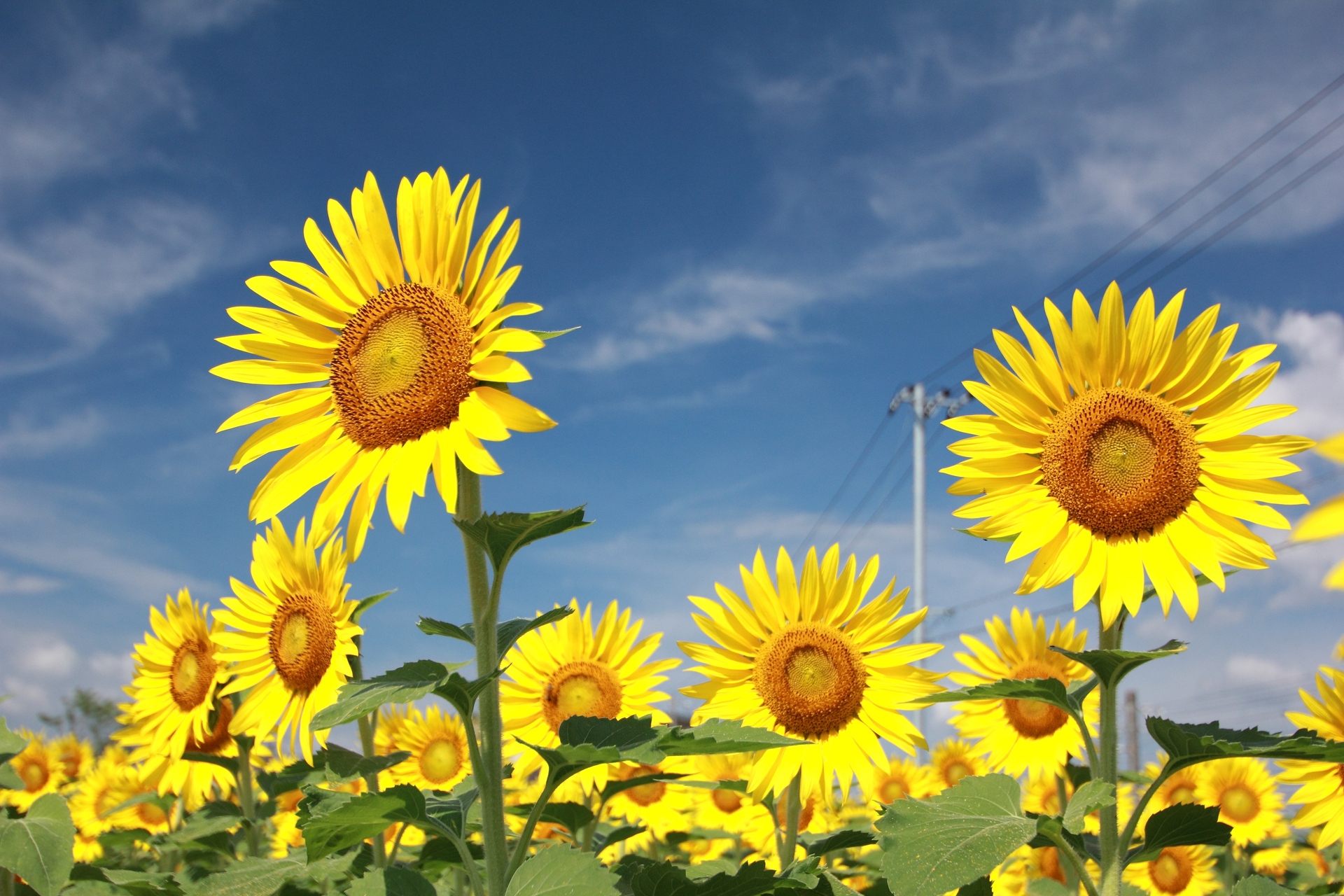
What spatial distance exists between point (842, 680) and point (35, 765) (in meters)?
8.31

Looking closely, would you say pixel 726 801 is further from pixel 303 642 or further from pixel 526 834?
pixel 526 834

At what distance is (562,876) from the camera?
257 centimetres

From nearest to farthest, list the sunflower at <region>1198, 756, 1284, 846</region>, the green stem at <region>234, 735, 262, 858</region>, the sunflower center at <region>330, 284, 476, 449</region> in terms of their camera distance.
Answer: the sunflower center at <region>330, 284, 476, 449</region> → the green stem at <region>234, 735, 262, 858</region> → the sunflower at <region>1198, 756, 1284, 846</region>

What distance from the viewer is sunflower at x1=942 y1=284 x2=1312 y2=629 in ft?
10.3

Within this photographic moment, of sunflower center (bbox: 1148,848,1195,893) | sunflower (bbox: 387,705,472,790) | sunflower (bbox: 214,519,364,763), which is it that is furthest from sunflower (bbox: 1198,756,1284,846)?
sunflower (bbox: 214,519,364,763)

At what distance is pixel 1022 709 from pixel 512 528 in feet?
11.0

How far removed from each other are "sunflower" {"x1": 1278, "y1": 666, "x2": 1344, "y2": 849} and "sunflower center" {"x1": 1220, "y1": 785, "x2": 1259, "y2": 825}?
3.31 m

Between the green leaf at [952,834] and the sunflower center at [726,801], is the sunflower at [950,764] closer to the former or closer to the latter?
the sunflower center at [726,801]

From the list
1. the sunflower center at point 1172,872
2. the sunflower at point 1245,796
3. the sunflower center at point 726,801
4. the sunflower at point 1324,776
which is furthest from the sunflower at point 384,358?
the sunflower at point 1245,796

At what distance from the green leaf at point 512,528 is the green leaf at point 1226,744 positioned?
1867 millimetres

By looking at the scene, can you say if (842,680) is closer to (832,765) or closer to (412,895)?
(832,765)

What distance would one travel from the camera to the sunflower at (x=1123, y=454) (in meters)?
3.15

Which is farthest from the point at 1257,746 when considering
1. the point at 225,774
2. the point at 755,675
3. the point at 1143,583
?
the point at 225,774

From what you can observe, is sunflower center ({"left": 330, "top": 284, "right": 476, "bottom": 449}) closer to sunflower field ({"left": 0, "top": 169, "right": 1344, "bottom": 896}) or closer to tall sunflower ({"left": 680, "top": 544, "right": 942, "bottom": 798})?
sunflower field ({"left": 0, "top": 169, "right": 1344, "bottom": 896})
